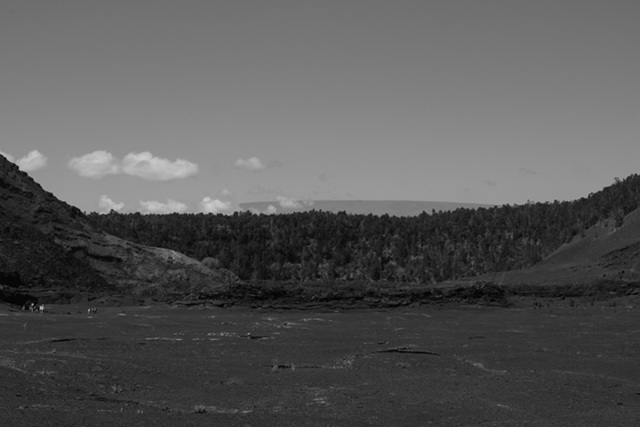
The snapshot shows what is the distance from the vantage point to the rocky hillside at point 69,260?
5766 centimetres

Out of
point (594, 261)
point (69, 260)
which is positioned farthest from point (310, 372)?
point (594, 261)

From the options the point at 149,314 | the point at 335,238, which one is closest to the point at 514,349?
the point at 149,314

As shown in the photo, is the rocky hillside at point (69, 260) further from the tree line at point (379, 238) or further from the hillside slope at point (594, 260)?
the tree line at point (379, 238)

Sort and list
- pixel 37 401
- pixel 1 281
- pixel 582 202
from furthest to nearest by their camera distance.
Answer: pixel 582 202
pixel 1 281
pixel 37 401

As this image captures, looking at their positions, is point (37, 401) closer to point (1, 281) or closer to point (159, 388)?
point (159, 388)

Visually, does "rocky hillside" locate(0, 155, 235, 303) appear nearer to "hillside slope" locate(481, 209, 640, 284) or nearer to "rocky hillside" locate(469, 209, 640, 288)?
"rocky hillside" locate(469, 209, 640, 288)

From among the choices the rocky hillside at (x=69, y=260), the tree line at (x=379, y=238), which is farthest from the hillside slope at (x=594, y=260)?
the rocky hillside at (x=69, y=260)

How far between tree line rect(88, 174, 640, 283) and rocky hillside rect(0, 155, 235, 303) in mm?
39630

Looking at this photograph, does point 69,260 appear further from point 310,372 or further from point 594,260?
point 594,260

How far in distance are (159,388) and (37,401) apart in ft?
13.8

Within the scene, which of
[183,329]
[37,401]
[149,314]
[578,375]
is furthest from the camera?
[149,314]

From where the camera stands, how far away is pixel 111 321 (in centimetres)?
4119

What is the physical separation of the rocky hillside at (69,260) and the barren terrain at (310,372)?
11885mm

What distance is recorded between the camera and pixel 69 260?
211 ft
